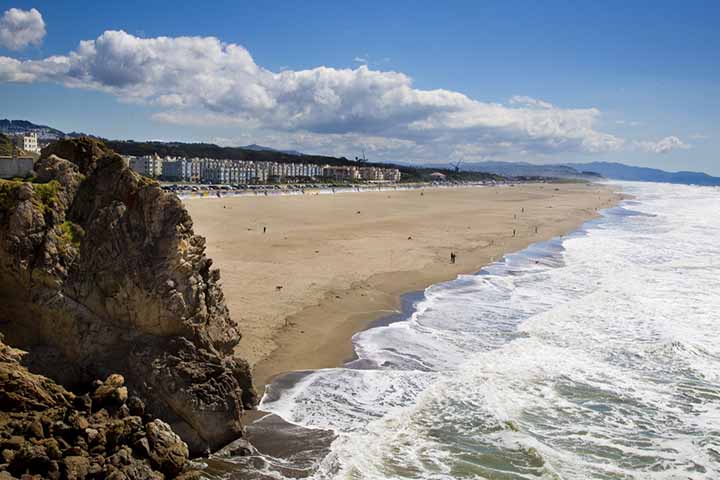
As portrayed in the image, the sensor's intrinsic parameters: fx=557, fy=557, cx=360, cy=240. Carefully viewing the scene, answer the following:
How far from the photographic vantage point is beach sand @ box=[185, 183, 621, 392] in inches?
693

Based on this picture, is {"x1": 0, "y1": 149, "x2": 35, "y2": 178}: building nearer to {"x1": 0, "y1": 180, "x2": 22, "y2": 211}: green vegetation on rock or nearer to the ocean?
{"x1": 0, "y1": 180, "x2": 22, "y2": 211}: green vegetation on rock

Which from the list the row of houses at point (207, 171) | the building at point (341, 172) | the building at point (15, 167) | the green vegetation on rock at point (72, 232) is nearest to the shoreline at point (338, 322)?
the green vegetation on rock at point (72, 232)

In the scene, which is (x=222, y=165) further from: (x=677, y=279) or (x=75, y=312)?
(x=75, y=312)

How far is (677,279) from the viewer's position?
28.8 meters

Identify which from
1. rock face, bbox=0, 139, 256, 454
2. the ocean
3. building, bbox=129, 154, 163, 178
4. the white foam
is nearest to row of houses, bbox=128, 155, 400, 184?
building, bbox=129, 154, 163, 178

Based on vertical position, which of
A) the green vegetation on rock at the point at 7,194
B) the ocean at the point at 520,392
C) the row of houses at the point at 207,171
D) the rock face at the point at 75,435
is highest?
the row of houses at the point at 207,171

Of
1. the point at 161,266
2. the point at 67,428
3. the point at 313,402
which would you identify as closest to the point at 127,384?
the point at 67,428

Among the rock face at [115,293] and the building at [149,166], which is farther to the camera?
the building at [149,166]

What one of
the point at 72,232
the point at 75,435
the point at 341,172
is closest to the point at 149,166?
the point at 341,172

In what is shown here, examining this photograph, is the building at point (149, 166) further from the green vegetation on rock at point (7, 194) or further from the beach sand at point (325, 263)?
the green vegetation on rock at point (7, 194)

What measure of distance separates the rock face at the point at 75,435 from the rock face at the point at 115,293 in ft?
1.81

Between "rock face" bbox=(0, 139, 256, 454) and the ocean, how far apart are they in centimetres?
170

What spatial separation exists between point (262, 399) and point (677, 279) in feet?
80.1

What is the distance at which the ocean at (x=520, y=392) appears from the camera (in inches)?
432
